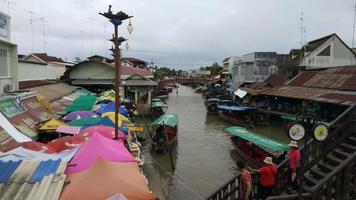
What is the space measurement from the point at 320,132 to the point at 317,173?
1.50m

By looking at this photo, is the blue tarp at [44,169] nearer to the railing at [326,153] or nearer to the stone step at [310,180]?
the railing at [326,153]

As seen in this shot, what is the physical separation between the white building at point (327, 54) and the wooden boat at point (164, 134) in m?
27.3

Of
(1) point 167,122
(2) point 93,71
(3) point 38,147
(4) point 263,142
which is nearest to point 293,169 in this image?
(3) point 38,147

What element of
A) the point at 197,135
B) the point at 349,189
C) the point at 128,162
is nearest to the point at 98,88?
the point at 197,135

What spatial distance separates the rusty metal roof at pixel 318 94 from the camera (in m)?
26.3

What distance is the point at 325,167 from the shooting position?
400 inches

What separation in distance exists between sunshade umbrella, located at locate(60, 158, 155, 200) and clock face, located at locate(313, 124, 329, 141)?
14.6ft

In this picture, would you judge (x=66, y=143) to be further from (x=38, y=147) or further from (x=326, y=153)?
(x=326, y=153)

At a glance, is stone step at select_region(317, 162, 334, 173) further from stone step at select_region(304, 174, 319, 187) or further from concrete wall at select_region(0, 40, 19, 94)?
concrete wall at select_region(0, 40, 19, 94)

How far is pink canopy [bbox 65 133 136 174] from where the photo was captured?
34.1ft

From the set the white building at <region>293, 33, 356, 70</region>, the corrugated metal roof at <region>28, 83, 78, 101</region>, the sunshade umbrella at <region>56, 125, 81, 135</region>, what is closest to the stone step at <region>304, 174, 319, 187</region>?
the sunshade umbrella at <region>56, 125, 81, 135</region>

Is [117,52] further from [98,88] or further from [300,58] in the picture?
[300,58]

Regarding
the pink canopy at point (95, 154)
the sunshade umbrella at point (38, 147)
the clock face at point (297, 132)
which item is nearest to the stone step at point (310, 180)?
the clock face at point (297, 132)

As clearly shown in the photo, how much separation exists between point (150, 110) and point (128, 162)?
29755 mm
